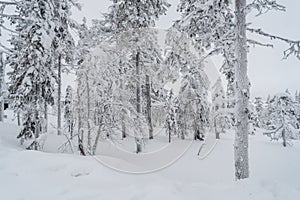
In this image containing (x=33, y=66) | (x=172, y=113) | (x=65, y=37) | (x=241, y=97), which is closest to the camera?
(x=241, y=97)

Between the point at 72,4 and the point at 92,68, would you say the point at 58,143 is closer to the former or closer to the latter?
the point at 92,68

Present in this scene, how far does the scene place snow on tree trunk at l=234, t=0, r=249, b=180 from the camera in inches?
249

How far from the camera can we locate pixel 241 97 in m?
6.36

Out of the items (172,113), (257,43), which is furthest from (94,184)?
(172,113)

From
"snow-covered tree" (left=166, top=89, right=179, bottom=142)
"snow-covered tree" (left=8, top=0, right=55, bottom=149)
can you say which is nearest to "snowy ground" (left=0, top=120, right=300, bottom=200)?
"snow-covered tree" (left=8, top=0, right=55, bottom=149)

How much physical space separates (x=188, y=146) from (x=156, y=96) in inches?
195

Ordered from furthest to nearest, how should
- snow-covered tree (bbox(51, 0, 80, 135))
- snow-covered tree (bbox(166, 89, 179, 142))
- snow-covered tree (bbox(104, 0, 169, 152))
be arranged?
snow-covered tree (bbox(166, 89, 179, 142)), snow-covered tree (bbox(51, 0, 80, 135)), snow-covered tree (bbox(104, 0, 169, 152))

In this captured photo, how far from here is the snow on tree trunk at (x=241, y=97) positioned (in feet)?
20.8

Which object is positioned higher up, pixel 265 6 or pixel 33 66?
pixel 265 6

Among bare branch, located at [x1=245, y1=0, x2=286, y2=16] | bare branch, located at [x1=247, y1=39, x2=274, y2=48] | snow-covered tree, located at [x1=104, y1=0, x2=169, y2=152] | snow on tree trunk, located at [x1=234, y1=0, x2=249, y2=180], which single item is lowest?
snow on tree trunk, located at [x1=234, y1=0, x2=249, y2=180]

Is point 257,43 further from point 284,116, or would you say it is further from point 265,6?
point 284,116

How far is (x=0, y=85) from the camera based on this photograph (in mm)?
17953

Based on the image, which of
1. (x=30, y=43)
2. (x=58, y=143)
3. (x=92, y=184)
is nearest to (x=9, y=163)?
(x=92, y=184)

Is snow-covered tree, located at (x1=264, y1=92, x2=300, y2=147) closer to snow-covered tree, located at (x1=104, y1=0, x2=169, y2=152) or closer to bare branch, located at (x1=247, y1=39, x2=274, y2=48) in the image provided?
snow-covered tree, located at (x1=104, y1=0, x2=169, y2=152)
